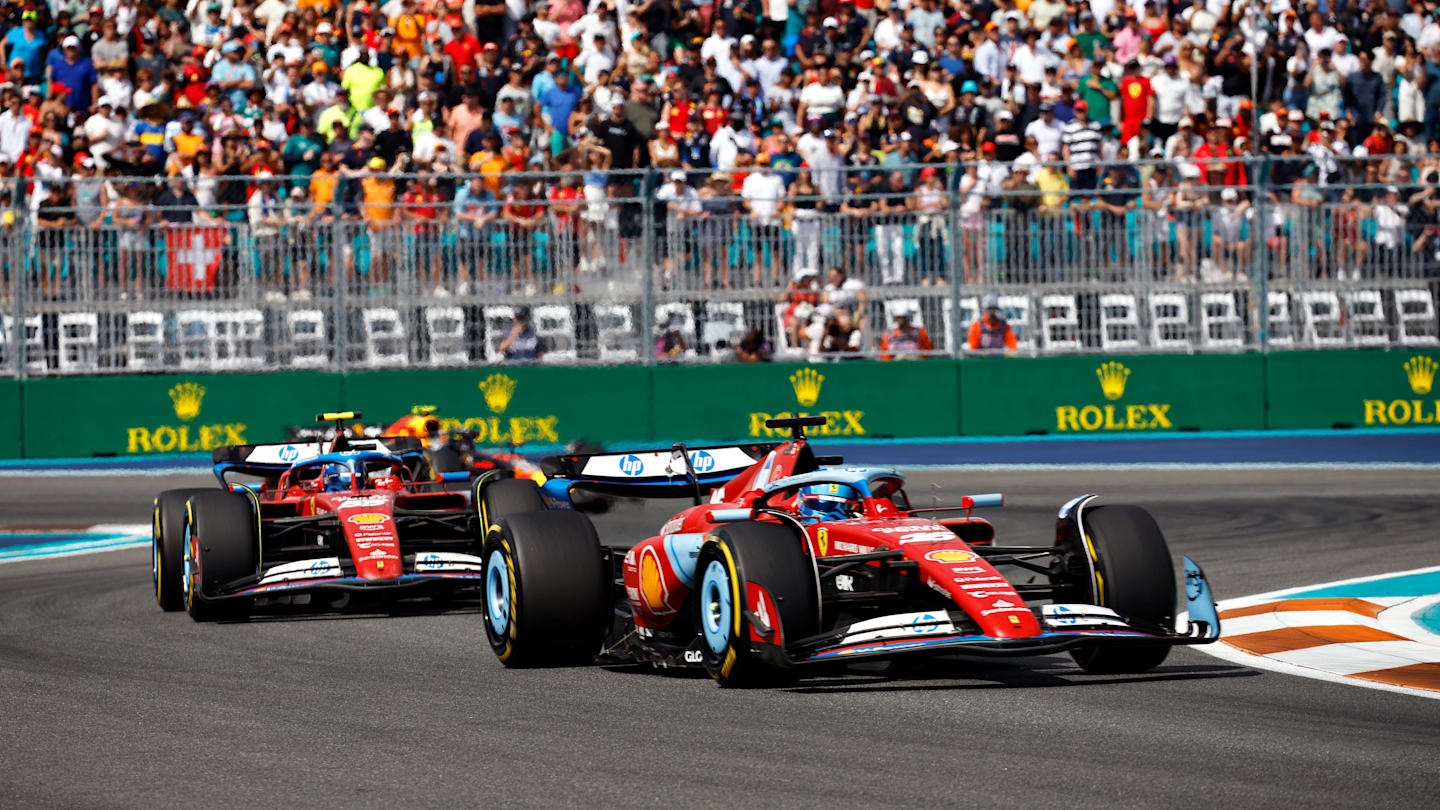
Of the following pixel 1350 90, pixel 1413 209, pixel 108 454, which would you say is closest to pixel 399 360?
pixel 108 454

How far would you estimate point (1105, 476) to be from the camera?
763 inches

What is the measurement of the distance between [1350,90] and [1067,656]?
16.9m

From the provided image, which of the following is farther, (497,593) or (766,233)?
(766,233)

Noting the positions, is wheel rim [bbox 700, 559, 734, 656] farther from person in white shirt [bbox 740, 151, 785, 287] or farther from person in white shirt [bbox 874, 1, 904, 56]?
person in white shirt [bbox 874, 1, 904, 56]

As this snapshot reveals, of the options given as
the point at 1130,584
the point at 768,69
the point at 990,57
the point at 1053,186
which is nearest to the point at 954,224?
the point at 1053,186

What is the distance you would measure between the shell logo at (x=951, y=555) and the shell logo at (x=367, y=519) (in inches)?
166

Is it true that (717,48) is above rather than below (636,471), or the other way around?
above

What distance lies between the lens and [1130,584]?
8688 millimetres

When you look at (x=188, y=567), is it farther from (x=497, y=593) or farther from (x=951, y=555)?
(x=951, y=555)

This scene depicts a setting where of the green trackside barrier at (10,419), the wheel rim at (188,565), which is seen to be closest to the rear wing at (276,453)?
the wheel rim at (188,565)

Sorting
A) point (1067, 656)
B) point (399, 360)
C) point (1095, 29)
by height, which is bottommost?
point (1067, 656)

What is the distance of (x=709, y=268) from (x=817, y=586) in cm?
1277

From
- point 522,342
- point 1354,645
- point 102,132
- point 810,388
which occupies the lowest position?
point 1354,645

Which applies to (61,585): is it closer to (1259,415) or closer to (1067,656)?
(1067,656)
